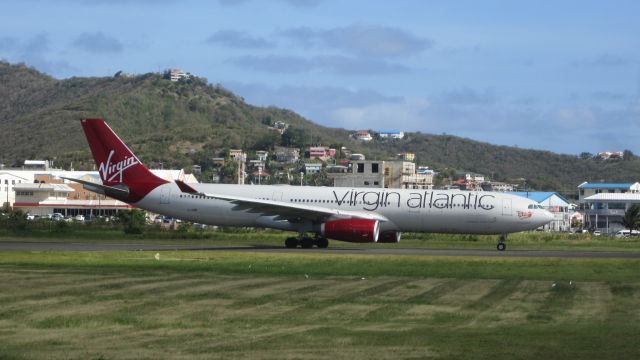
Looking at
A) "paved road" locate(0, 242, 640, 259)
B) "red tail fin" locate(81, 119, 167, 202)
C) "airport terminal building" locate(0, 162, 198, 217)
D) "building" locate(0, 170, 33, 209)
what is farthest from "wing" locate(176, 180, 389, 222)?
"building" locate(0, 170, 33, 209)

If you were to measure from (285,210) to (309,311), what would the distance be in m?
29.1

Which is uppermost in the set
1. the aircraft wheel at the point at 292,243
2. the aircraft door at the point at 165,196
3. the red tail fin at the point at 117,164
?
the red tail fin at the point at 117,164

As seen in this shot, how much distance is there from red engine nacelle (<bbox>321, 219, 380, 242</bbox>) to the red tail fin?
34.3ft

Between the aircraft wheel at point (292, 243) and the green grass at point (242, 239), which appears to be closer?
the aircraft wheel at point (292, 243)

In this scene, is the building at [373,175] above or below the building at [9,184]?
above

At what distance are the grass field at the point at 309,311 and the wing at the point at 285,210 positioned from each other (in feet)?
42.4

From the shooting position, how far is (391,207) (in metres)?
54.2

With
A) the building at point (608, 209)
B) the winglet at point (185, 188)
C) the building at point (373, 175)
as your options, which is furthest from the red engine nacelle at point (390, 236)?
the building at point (608, 209)

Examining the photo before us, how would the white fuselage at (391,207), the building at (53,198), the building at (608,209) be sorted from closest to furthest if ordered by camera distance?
Answer: the white fuselage at (391,207) < the building at (53,198) < the building at (608,209)

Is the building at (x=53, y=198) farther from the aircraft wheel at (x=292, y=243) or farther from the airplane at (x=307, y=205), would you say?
the aircraft wheel at (x=292, y=243)

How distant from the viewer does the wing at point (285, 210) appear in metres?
51.8

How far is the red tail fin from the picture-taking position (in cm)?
5562

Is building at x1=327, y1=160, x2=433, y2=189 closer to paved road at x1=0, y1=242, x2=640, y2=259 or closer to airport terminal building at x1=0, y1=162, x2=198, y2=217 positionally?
airport terminal building at x1=0, y1=162, x2=198, y2=217

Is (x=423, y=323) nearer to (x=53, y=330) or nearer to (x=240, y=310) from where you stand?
(x=240, y=310)
